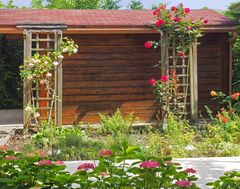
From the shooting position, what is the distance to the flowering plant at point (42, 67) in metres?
9.49

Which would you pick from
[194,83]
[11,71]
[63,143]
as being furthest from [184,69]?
[11,71]

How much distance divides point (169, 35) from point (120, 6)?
41.6ft

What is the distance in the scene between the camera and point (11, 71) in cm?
1452

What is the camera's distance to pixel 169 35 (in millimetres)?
10297

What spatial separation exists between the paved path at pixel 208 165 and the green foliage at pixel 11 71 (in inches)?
337

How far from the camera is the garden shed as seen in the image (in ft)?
35.0

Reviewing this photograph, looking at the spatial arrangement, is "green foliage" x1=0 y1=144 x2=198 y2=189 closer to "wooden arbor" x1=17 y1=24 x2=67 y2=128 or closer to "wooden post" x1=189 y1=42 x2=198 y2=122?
"wooden arbor" x1=17 y1=24 x2=67 y2=128

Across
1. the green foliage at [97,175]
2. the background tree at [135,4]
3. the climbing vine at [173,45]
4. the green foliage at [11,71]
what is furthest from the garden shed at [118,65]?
the background tree at [135,4]

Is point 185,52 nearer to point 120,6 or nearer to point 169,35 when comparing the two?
point 169,35

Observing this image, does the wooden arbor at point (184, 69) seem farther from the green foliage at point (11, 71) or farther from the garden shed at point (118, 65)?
the green foliage at point (11, 71)

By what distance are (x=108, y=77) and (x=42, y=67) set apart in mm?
1919

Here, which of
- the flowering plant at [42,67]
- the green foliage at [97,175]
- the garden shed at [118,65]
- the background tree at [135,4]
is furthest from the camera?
the background tree at [135,4]

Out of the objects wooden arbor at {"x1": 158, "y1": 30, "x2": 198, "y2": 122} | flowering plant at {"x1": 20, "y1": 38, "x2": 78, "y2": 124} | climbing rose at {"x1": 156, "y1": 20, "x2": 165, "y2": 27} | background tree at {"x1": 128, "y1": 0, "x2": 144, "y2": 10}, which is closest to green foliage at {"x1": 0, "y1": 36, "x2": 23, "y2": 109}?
flowering plant at {"x1": 20, "y1": 38, "x2": 78, "y2": 124}

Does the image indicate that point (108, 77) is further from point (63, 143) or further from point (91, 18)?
point (63, 143)
